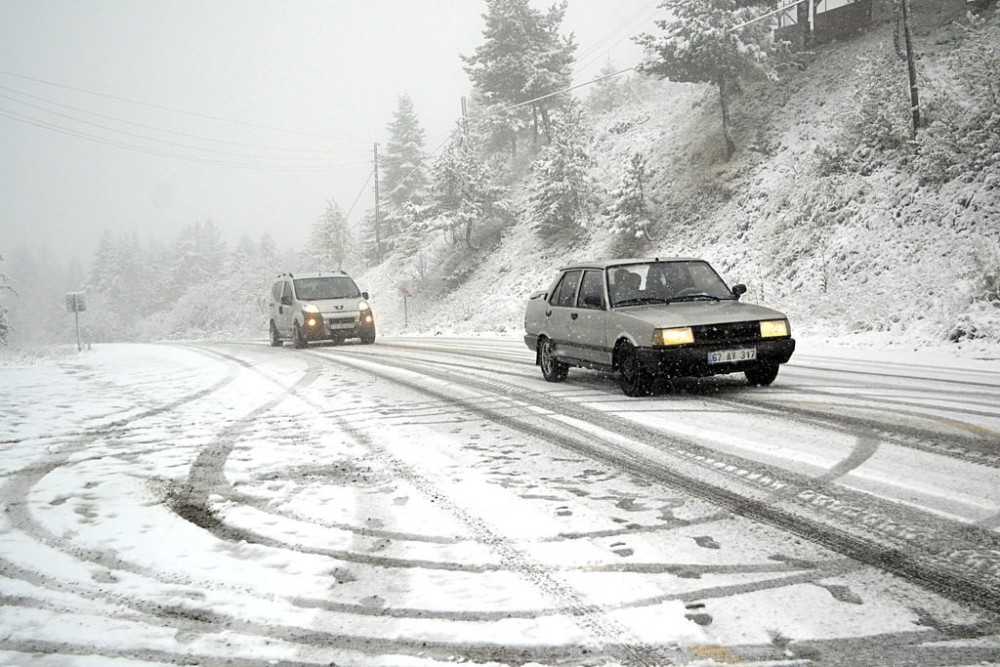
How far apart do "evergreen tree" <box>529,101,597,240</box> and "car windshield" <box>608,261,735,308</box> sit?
72.4 feet

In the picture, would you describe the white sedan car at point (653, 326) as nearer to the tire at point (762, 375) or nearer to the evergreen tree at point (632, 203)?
the tire at point (762, 375)

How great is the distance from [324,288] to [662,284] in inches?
504

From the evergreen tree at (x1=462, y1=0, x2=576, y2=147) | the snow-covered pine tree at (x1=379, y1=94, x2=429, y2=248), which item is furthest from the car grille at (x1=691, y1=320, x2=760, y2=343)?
the snow-covered pine tree at (x1=379, y1=94, x2=429, y2=248)

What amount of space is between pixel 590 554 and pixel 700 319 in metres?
4.90

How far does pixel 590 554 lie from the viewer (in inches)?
120

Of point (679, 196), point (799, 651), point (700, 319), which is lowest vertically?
point (799, 651)

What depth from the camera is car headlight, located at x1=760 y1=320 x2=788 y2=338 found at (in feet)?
25.0

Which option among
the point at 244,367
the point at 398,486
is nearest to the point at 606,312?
the point at 398,486

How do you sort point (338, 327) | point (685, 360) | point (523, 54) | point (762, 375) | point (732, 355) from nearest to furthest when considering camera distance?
1. point (685, 360)
2. point (732, 355)
3. point (762, 375)
4. point (338, 327)
5. point (523, 54)

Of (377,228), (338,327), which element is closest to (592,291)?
(338,327)

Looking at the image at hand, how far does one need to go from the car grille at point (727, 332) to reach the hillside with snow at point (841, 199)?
6.97m

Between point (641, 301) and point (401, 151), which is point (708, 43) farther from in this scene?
point (401, 151)

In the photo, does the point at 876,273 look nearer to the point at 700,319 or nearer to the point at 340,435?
the point at 700,319

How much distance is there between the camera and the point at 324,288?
63.4 feet
